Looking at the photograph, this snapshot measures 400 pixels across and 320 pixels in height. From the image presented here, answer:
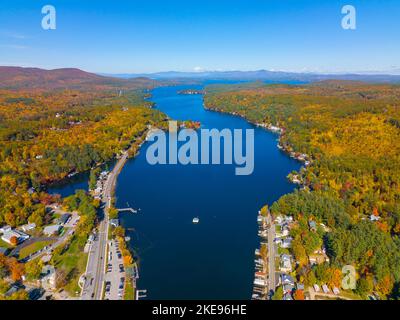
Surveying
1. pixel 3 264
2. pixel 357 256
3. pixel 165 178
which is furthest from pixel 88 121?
pixel 357 256

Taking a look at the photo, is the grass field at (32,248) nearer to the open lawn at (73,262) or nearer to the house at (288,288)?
the open lawn at (73,262)

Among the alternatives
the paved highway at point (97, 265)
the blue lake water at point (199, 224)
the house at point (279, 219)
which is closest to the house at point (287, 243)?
the blue lake water at point (199, 224)

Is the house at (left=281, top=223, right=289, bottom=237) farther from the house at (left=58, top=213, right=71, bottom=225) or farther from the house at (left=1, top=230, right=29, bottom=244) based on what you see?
the house at (left=1, top=230, right=29, bottom=244)

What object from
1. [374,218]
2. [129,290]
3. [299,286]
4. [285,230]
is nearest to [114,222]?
[129,290]

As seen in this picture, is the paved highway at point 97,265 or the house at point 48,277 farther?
the house at point 48,277

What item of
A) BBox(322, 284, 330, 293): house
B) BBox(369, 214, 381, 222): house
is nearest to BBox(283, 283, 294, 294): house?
BBox(322, 284, 330, 293): house
